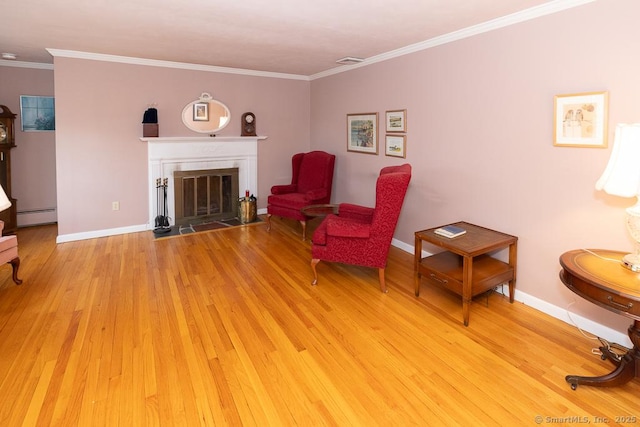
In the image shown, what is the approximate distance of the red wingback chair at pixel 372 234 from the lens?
312 centimetres

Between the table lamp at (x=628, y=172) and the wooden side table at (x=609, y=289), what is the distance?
134 millimetres

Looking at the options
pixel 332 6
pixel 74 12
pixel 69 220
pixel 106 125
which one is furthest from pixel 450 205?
pixel 69 220

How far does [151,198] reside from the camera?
531 cm

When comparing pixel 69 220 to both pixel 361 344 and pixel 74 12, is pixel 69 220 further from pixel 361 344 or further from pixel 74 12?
pixel 361 344

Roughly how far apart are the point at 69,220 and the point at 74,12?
9.11 feet

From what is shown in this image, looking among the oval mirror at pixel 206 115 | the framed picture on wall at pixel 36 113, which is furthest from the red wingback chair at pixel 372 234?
the framed picture on wall at pixel 36 113

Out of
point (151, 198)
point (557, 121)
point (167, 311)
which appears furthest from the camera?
point (151, 198)

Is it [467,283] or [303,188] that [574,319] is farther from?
[303,188]

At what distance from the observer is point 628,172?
1.96 m

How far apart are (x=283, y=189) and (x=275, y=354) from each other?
11.4 feet

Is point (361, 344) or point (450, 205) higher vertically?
point (450, 205)

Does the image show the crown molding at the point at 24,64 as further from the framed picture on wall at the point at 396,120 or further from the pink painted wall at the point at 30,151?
the framed picture on wall at the point at 396,120

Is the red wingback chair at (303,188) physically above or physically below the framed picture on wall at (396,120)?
below

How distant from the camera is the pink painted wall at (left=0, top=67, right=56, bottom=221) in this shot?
17.0 ft
